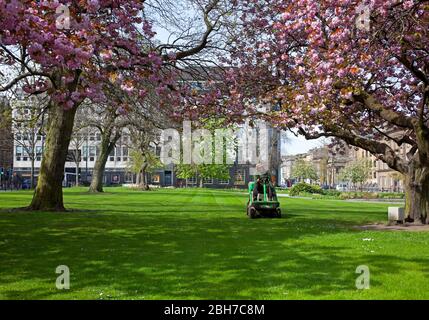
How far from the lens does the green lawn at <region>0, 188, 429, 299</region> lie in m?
7.07

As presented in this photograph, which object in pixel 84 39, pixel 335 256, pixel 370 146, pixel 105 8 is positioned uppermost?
pixel 105 8

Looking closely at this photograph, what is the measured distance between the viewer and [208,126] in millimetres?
21734

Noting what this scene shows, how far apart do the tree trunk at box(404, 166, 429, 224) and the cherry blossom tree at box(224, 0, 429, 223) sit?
0.04 metres

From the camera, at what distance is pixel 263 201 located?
816 inches

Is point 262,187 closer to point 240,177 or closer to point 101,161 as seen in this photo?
point 101,161

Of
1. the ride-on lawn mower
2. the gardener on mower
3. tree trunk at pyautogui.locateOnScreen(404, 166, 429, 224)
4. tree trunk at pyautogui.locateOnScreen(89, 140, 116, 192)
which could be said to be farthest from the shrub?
tree trunk at pyautogui.locateOnScreen(404, 166, 429, 224)

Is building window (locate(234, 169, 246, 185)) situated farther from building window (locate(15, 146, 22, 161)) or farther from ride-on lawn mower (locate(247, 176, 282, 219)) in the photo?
ride-on lawn mower (locate(247, 176, 282, 219))

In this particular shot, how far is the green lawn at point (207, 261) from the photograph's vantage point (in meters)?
7.07

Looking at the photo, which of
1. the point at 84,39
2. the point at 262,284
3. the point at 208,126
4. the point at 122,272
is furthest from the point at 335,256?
the point at 208,126

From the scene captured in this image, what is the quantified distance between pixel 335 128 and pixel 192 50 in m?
6.64

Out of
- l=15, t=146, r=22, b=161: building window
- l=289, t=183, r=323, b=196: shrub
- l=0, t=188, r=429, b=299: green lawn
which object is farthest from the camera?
l=15, t=146, r=22, b=161: building window

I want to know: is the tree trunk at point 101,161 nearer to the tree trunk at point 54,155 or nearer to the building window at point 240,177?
the tree trunk at point 54,155
